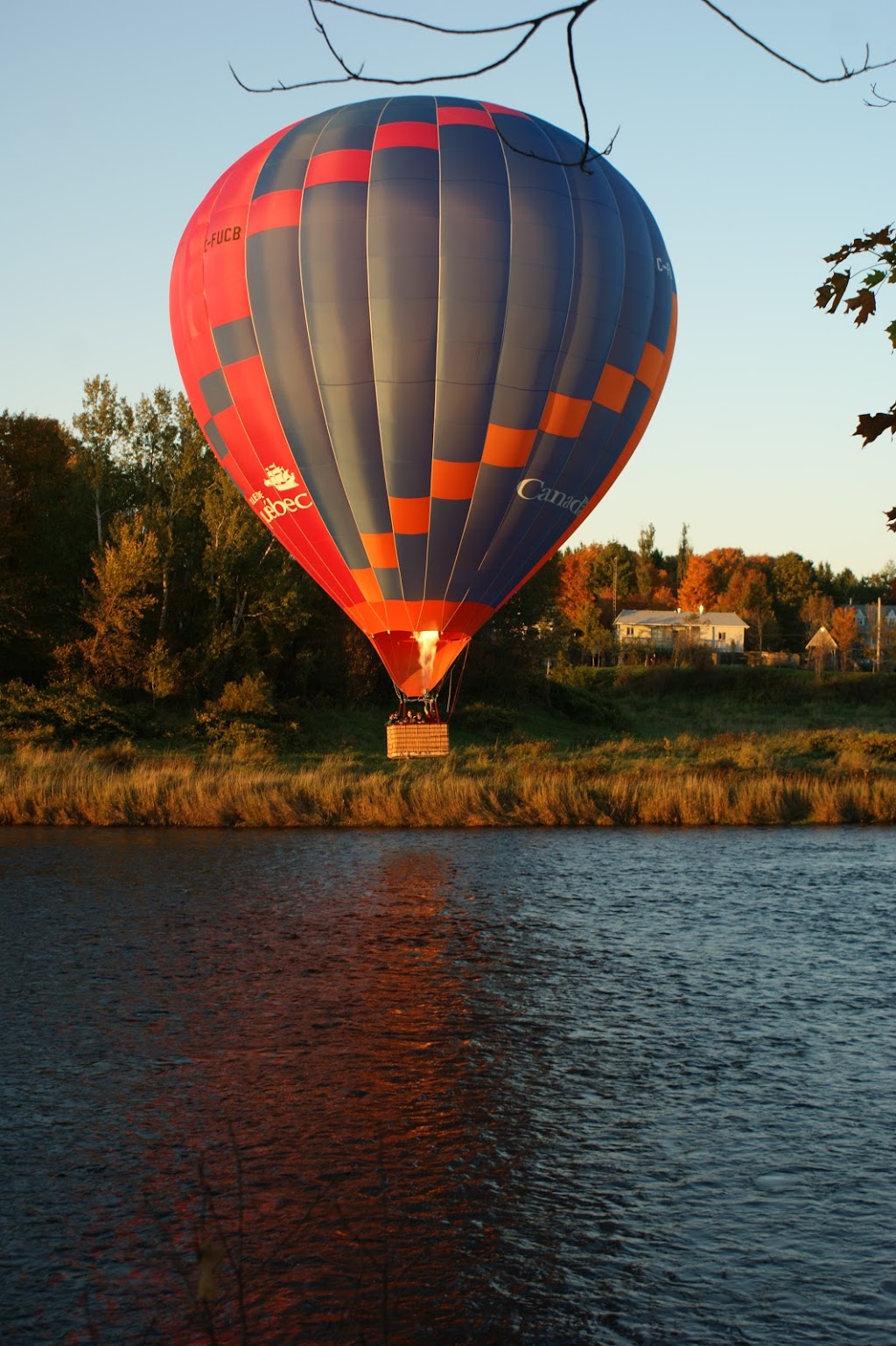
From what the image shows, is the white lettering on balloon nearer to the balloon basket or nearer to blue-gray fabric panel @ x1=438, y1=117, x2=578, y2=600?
blue-gray fabric panel @ x1=438, y1=117, x2=578, y2=600

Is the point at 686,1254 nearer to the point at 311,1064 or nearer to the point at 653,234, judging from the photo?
the point at 311,1064

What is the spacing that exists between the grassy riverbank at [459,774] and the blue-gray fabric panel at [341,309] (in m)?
6.73

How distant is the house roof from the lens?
318 feet

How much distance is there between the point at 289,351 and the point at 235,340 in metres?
1.06

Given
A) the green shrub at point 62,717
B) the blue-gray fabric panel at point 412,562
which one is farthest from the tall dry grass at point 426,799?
the green shrub at point 62,717

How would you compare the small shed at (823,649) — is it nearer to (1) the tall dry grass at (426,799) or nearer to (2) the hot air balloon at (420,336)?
(1) the tall dry grass at (426,799)

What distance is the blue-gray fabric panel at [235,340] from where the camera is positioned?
72.4 feet

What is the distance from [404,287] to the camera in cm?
2141

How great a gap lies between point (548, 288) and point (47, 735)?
16.3 meters

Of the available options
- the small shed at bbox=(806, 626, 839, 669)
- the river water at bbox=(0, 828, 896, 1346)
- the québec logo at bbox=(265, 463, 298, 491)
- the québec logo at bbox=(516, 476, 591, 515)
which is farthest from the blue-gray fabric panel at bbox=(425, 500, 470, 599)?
the small shed at bbox=(806, 626, 839, 669)

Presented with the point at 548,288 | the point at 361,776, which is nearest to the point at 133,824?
the point at 361,776

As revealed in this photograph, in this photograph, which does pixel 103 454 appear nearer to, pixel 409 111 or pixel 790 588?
pixel 409 111

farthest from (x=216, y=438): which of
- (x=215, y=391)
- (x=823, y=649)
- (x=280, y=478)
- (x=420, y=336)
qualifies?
(x=823, y=649)

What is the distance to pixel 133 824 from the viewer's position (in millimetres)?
25031
